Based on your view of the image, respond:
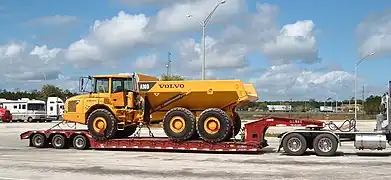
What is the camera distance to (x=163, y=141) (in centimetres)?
2358

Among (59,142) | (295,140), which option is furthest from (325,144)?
(59,142)

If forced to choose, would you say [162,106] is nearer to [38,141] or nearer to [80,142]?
[80,142]

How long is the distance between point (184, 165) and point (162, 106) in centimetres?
638

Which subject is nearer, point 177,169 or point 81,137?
point 177,169

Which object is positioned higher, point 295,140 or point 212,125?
point 212,125

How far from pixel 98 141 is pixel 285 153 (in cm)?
816

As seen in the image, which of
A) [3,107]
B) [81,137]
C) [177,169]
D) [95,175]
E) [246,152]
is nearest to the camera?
[95,175]

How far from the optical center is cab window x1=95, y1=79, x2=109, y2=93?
82.1 feet

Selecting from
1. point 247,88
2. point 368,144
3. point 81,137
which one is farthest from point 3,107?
point 368,144

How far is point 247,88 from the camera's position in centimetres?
2373

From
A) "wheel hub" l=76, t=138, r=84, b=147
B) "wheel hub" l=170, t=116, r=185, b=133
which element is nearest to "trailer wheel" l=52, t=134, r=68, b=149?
"wheel hub" l=76, t=138, r=84, b=147

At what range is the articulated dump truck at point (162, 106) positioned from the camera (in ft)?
75.8

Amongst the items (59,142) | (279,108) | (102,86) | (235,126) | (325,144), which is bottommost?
(59,142)

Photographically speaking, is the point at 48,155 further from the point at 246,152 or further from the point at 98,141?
the point at 246,152
